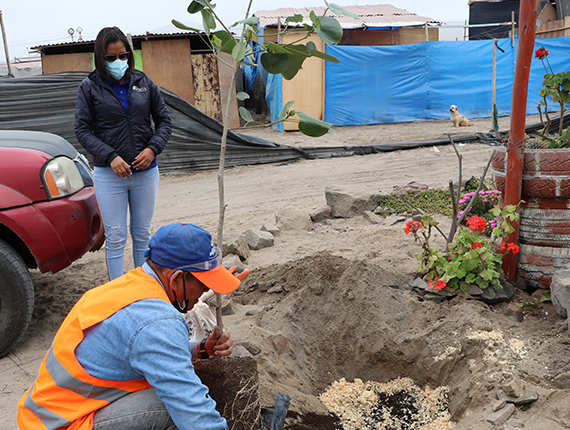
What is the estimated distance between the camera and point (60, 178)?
3426mm

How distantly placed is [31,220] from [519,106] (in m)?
3.43

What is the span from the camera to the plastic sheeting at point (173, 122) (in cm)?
806

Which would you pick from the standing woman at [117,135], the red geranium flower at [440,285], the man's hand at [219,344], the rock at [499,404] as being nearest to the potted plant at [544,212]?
the red geranium flower at [440,285]

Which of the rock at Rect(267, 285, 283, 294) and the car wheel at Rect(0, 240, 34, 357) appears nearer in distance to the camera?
the car wheel at Rect(0, 240, 34, 357)

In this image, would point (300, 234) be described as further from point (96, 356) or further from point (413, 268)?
point (96, 356)

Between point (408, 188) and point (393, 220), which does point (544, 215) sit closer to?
point (393, 220)

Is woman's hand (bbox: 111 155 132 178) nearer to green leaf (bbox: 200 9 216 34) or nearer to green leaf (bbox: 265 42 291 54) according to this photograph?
green leaf (bbox: 200 9 216 34)

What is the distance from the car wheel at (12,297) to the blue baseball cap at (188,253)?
5.82 ft

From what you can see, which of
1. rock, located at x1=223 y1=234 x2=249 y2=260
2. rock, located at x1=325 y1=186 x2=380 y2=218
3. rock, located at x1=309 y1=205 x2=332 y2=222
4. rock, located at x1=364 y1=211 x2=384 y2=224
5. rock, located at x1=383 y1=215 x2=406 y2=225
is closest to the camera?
rock, located at x1=223 y1=234 x2=249 y2=260

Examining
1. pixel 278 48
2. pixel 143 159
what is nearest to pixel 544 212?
pixel 278 48

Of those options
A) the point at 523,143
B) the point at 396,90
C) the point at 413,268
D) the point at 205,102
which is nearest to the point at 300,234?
the point at 413,268

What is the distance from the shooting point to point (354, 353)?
3406mm

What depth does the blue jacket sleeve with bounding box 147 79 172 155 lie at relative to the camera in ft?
11.8

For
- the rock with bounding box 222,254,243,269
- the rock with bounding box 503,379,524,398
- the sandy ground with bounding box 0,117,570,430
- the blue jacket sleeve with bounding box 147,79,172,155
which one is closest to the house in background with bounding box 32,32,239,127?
the sandy ground with bounding box 0,117,570,430
